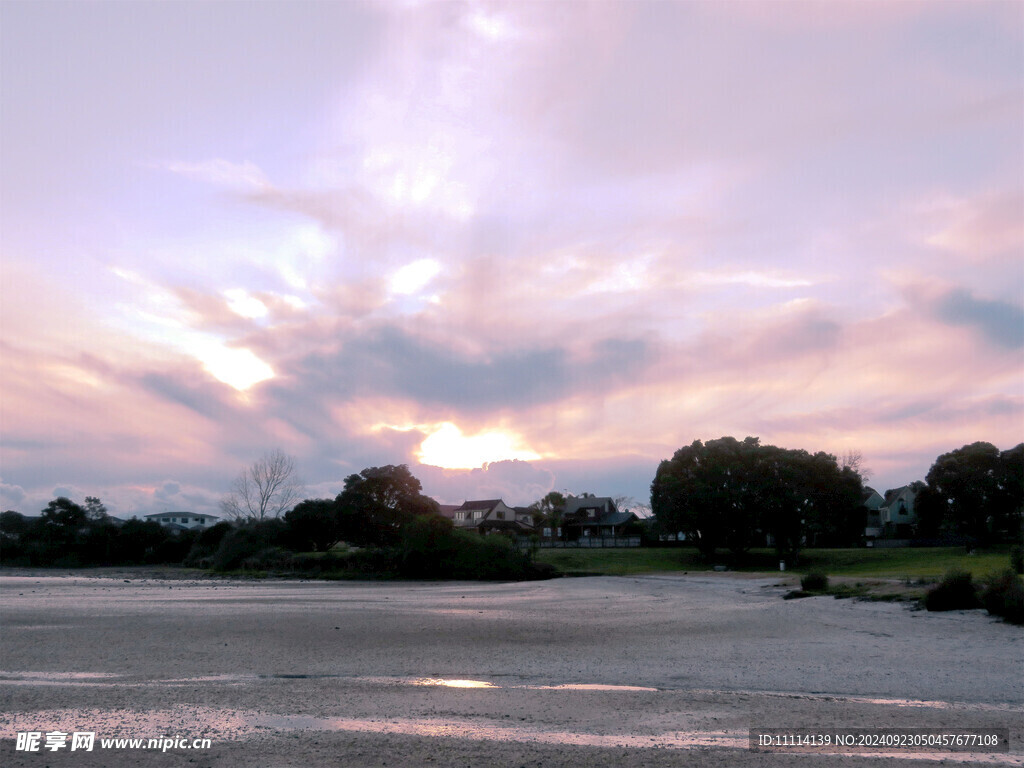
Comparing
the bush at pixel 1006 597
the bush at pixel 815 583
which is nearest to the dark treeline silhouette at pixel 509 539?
the bush at pixel 815 583

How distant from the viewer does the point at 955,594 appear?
2052 cm

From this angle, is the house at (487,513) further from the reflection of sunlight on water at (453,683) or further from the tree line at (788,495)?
the reflection of sunlight on water at (453,683)

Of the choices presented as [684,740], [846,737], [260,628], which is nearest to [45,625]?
[260,628]

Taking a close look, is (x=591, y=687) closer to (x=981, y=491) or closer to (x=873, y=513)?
(x=981, y=491)

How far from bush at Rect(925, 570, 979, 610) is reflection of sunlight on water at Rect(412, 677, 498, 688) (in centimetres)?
1519

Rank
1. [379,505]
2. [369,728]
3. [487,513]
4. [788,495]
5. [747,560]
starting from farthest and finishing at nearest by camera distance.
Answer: [487,513] → [379,505] → [747,560] → [788,495] → [369,728]

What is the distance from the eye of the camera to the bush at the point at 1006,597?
17.8 metres

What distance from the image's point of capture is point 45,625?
2070 centimetres

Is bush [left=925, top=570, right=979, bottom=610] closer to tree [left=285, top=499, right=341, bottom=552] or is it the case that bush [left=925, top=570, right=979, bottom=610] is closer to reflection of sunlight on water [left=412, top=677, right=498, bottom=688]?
reflection of sunlight on water [left=412, top=677, right=498, bottom=688]

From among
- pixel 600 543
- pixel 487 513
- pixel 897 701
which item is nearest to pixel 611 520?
pixel 600 543

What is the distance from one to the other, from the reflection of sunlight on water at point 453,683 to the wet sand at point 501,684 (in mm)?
104

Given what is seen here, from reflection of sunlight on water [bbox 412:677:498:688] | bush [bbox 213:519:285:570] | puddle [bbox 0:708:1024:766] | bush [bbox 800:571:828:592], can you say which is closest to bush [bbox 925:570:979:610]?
bush [bbox 800:571:828:592]

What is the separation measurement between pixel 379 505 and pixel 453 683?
5995cm

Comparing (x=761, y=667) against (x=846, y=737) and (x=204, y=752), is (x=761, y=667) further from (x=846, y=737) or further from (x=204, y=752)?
(x=204, y=752)
